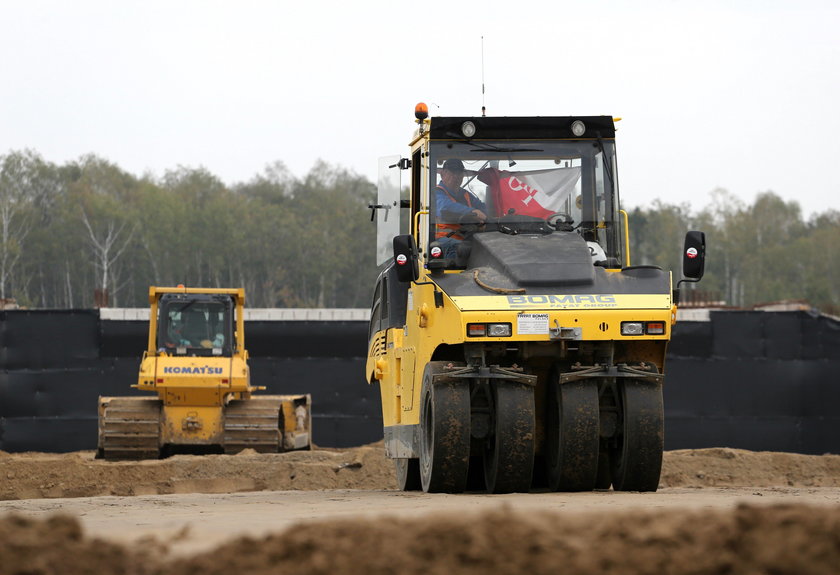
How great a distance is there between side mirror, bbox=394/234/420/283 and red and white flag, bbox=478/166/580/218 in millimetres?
1051

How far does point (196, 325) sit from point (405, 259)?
9891 millimetres

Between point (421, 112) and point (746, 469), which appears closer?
point (421, 112)

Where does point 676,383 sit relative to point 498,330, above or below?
below

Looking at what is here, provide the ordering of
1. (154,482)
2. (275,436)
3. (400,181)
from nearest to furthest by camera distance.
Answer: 1. (400,181)
2. (154,482)
3. (275,436)

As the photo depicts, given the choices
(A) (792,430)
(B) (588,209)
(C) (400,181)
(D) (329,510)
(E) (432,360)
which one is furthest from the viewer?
(A) (792,430)

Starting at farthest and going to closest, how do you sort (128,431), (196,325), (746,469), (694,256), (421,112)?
(196,325) < (128,431) < (746,469) < (421,112) < (694,256)

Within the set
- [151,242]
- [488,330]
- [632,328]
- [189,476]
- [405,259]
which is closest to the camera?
[488,330]

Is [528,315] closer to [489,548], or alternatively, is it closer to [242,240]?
[489,548]

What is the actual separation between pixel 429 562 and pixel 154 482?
1310 centimetres

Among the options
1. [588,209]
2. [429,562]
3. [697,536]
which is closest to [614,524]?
[697,536]

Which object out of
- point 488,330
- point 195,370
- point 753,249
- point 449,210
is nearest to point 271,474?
point 195,370

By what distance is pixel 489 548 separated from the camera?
15.0 ft

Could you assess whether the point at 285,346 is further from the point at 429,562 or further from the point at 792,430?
the point at 429,562

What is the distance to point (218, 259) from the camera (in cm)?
8150
